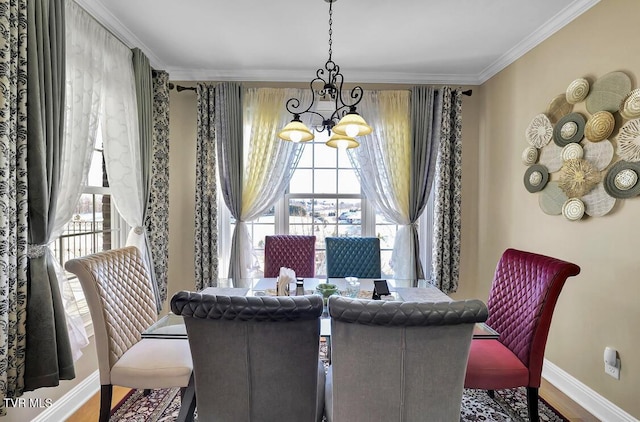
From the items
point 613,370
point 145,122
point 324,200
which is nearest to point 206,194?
point 145,122

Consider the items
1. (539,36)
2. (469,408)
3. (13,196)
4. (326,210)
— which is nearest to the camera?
(13,196)

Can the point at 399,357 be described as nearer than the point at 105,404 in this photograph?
Yes

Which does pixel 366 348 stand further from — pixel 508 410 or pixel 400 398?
pixel 508 410

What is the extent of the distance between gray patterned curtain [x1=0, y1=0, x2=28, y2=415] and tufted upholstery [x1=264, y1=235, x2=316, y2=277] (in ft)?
5.18

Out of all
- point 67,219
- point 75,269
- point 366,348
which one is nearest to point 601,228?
point 366,348

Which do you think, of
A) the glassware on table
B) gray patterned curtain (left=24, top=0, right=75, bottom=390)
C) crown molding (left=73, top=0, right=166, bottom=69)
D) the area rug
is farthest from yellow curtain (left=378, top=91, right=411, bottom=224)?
gray patterned curtain (left=24, top=0, right=75, bottom=390)

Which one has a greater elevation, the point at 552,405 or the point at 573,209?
the point at 573,209

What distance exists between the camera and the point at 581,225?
221 cm

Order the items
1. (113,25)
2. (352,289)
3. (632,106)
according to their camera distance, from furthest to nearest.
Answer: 1. (113,25)
2. (352,289)
3. (632,106)

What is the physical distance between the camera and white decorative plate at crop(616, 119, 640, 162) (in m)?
1.82

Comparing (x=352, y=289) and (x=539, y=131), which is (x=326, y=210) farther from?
(x=539, y=131)

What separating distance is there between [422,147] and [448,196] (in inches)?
22.5

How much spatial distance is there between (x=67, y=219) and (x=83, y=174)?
1.02ft

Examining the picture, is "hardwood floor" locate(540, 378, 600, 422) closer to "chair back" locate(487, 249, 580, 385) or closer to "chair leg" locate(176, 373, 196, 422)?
"chair back" locate(487, 249, 580, 385)
